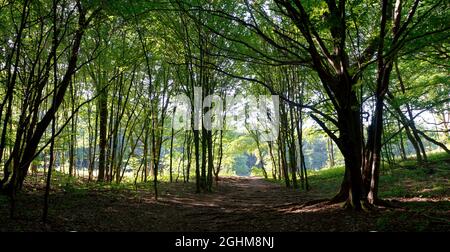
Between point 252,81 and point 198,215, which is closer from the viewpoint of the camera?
point 198,215

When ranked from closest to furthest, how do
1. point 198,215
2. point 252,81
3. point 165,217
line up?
point 165,217 < point 198,215 < point 252,81

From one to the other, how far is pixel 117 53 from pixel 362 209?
1170 cm

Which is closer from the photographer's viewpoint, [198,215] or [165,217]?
[165,217]

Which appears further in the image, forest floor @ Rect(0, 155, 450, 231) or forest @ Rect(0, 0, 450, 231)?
forest @ Rect(0, 0, 450, 231)

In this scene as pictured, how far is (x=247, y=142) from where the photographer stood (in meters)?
35.0

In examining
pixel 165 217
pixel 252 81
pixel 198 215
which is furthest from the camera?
pixel 252 81

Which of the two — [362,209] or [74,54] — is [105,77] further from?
[362,209]

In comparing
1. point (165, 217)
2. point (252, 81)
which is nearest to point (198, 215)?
point (165, 217)

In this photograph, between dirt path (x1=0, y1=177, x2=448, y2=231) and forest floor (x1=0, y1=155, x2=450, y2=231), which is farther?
dirt path (x1=0, y1=177, x2=448, y2=231)

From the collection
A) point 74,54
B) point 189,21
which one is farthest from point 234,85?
point 74,54

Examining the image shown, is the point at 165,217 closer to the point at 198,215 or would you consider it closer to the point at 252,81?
the point at 198,215

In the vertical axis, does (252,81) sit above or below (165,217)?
above

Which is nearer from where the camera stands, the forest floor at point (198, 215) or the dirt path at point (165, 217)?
the forest floor at point (198, 215)
